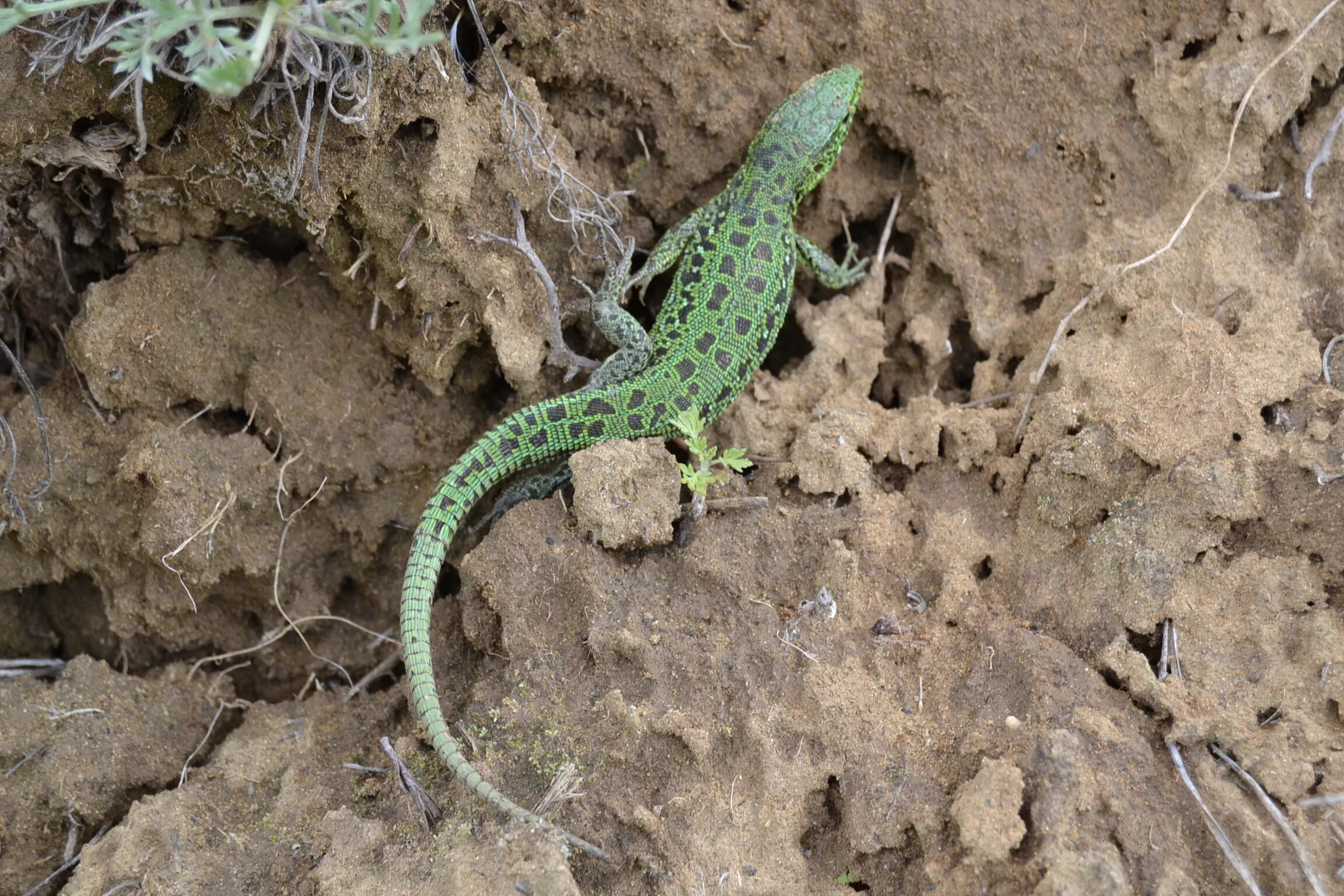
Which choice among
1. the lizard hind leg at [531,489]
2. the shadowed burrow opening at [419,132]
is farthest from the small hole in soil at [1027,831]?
the shadowed burrow opening at [419,132]

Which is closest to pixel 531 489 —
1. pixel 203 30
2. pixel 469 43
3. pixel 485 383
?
pixel 485 383

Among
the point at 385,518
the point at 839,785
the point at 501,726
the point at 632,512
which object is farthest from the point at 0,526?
the point at 839,785

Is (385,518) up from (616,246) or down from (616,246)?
down

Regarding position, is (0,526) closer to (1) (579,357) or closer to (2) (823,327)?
(1) (579,357)

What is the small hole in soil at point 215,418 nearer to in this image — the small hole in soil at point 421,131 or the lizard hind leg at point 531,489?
the lizard hind leg at point 531,489

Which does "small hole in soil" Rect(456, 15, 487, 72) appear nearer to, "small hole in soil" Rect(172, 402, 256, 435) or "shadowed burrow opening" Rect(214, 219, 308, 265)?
"shadowed burrow opening" Rect(214, 219, 308, 265)
